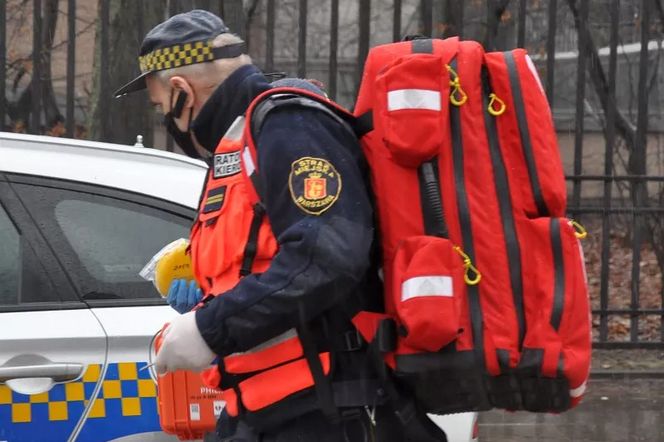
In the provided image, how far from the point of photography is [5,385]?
344 centimetres

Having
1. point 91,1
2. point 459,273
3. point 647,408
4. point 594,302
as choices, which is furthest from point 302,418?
point 91,1

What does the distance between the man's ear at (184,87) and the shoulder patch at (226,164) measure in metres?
0.18

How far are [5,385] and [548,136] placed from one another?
1.79m

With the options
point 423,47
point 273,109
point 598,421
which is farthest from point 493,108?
point 598,421

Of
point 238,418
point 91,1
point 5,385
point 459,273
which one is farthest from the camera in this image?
point 91,1

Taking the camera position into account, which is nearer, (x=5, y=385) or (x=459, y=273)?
(x=459, y=273)

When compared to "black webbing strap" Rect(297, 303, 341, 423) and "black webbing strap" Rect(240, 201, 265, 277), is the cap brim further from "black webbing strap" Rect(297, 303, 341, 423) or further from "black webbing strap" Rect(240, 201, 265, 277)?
"black webbing strap" Rect(297, 303, 341, 423)

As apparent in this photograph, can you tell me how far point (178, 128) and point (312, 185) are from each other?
0.57 metres

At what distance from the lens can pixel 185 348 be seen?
93.5 inches

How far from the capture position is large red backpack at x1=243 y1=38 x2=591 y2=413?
7.68 feet

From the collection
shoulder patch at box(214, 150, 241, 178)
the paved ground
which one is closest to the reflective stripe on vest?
shoulder patch at box(214, 150, 241, 178)

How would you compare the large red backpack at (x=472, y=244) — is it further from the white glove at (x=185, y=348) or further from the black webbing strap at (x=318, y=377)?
the white glove at (x=185, y=348)

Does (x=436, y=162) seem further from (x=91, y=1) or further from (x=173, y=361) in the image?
(x=91, y=1)

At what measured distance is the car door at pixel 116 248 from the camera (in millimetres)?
3547
